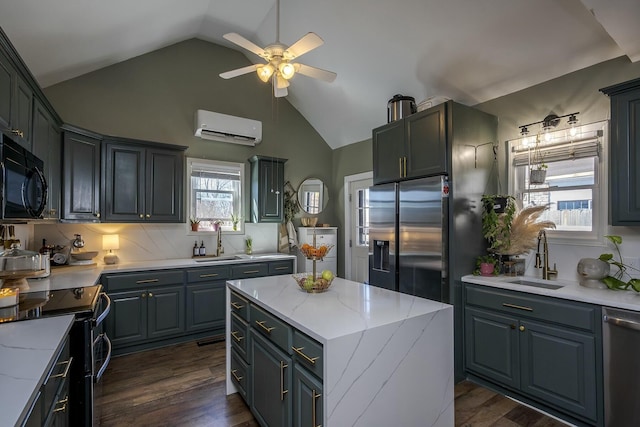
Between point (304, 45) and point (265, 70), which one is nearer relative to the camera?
point (304, 45)

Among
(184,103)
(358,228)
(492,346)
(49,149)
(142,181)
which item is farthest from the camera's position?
(358,228)

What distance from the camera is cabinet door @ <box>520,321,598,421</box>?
2.10 meters

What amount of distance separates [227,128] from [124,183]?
1.49 m

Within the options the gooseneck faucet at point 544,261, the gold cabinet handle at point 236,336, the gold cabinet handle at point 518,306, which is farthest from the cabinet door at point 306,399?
the gooseneck faucet at point 544,261

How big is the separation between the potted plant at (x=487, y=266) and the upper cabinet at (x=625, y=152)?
0.92 metres

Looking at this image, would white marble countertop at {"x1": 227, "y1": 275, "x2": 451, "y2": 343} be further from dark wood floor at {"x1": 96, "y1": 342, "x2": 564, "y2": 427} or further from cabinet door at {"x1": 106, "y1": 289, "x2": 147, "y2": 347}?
cabinet door at {"x1": 106, "y1": 289, "x2": 147, "y2": 347}

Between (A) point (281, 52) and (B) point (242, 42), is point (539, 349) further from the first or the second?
(B) point (242, 42)

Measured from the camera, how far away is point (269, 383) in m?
1.89

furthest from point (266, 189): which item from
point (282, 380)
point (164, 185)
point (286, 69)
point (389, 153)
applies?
point (282, 380)

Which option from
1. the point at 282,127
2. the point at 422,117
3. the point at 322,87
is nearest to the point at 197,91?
the point at 282,127

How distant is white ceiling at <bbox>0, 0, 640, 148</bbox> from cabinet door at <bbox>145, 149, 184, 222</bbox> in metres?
1.21

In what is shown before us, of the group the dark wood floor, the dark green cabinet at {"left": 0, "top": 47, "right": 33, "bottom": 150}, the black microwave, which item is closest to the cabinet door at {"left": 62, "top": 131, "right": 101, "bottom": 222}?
the dark green cabinet at {"left": 0, "top": 47, "right": 33, "bottom": 150}

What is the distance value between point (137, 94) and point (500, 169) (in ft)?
14.2

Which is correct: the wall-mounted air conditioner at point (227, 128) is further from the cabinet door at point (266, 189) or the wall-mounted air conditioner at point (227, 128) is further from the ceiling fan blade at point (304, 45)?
the ceiling fan blade at point (304, 45)
